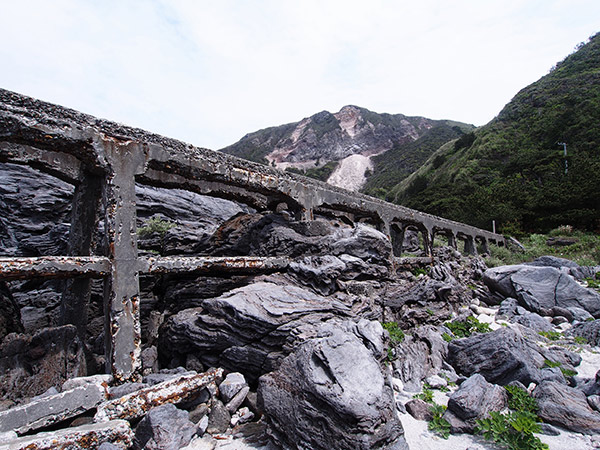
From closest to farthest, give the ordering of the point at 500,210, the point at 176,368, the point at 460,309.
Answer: the point at 176,368 → the point at 460,309 → the point at 500,210

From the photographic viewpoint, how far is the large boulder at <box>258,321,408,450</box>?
9.05 feet

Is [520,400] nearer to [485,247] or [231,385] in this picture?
[231,385]

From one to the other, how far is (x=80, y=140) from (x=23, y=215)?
5.66 metres

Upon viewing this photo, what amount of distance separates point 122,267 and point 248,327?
231cm

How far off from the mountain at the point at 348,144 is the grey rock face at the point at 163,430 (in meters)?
75.4

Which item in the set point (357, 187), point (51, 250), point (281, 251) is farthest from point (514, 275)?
point (357, 187)

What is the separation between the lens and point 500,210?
27672 mm

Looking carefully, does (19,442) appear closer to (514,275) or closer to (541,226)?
(514,275)

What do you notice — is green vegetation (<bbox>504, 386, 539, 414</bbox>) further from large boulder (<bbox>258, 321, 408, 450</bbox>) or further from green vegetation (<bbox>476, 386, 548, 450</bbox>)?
large boulder (<bbox>258, 321, 408, 450</bbox>)

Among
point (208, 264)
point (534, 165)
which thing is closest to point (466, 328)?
point (208, 264)

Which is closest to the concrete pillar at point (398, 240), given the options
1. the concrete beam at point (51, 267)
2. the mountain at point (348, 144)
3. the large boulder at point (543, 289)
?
the large boulder at point (543, 289)

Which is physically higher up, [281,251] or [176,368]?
[281,251]

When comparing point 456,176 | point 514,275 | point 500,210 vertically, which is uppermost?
point 456,176

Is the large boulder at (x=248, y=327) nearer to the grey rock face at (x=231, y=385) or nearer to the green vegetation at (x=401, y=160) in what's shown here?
the grey rock face at (x=231, y=385)
